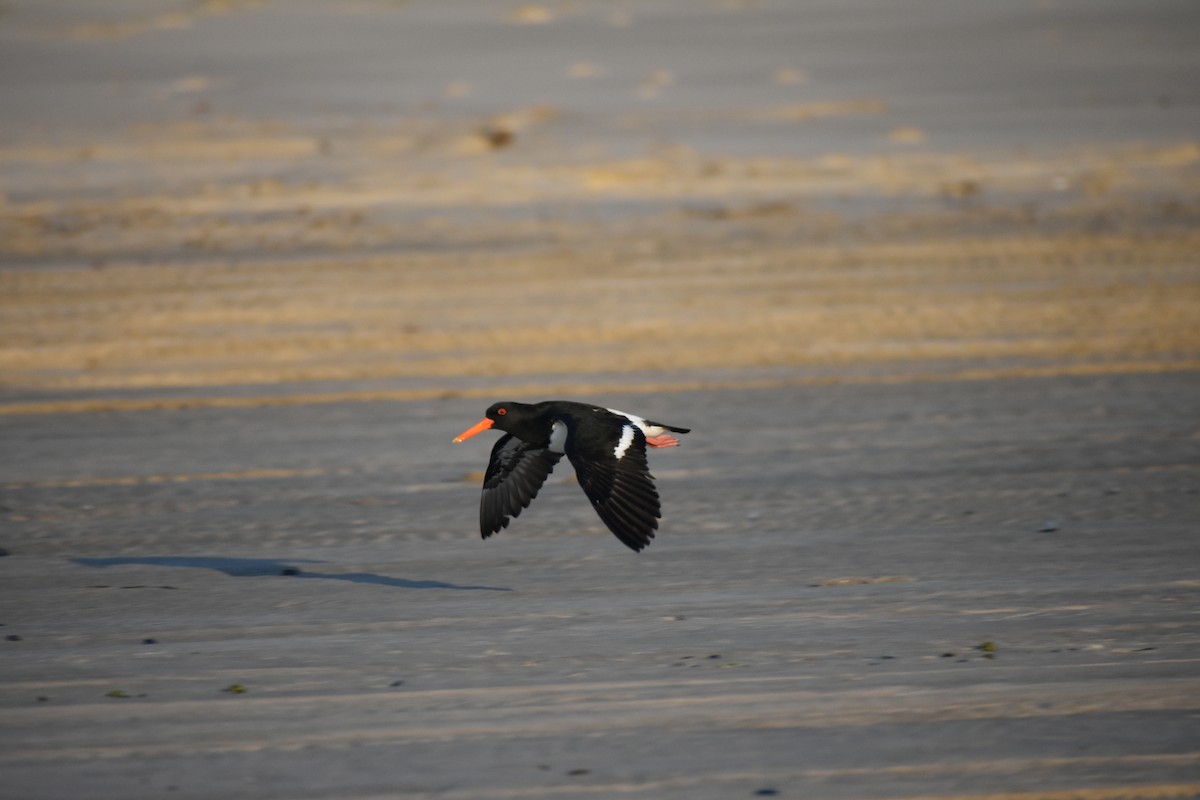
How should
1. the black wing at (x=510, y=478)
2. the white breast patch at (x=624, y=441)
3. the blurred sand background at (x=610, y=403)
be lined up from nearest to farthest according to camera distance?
1. the blurred sand background at (x=610, y=403)
2. the white breast patch at (x=624, y=441)
3. the black wing at (x=510, y=478)

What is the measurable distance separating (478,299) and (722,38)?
18205 millimetres

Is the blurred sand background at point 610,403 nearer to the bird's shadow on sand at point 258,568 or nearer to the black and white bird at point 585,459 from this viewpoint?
the bird's shadow on sand at point 258,568

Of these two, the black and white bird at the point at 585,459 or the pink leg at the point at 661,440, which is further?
the pink leg at the point at 661,440

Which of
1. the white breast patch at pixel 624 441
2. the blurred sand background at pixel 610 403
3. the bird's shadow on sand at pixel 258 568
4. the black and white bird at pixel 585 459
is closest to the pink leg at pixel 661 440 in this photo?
the black and white bird at pixel 585 459

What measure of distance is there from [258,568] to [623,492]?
2.23 metres

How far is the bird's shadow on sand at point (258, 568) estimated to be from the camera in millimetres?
8109

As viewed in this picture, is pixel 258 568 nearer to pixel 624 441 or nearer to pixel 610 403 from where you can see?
pixel 624 441

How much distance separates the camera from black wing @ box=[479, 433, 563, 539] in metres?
7.96

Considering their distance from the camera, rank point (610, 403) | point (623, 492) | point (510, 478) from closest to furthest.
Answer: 1. point (623, 492)
2. point (510, 478)
3. point (610, 403)

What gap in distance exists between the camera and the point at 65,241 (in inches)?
723

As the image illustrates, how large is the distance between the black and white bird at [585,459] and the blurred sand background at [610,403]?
419 mm

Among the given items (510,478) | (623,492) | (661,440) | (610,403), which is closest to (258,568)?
(510,478)

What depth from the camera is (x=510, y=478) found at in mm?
8102

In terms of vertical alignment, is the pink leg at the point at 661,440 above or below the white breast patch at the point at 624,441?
below
